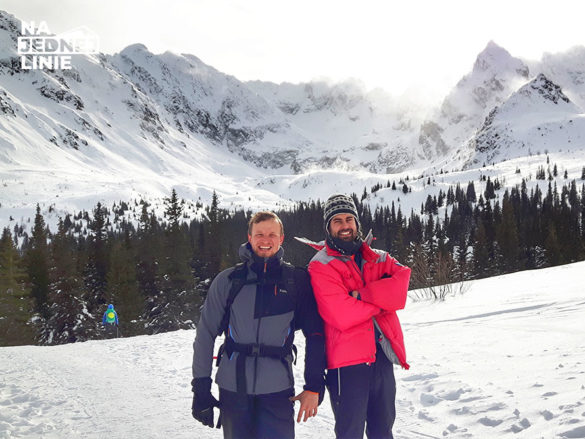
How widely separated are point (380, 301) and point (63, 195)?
20532 cm

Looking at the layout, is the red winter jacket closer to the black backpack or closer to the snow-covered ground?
the black backpack

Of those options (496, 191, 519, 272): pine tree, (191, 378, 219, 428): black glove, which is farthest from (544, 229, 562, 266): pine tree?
(191, 378, 219, 428): black glove

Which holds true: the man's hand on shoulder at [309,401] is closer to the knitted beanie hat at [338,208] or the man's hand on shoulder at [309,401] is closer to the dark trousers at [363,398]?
the dark trousers at [363,398]

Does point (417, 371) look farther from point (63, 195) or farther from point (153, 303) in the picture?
point (63, 195)

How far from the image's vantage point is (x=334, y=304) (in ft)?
11.9

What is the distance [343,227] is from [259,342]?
4.40ft

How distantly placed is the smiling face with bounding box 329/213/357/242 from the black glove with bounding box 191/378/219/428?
1.80 meters

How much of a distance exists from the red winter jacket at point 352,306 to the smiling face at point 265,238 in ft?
1.35

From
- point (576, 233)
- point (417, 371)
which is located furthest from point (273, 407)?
point (576, 233)

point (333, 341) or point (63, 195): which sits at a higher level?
point (63, 195)

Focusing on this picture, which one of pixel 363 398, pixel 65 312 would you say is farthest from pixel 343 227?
pixel 65 312

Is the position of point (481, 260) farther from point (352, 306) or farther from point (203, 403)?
point (203, 403)

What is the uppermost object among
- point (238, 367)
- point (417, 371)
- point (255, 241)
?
point (255, 241)

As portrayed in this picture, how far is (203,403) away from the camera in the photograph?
3617mm
